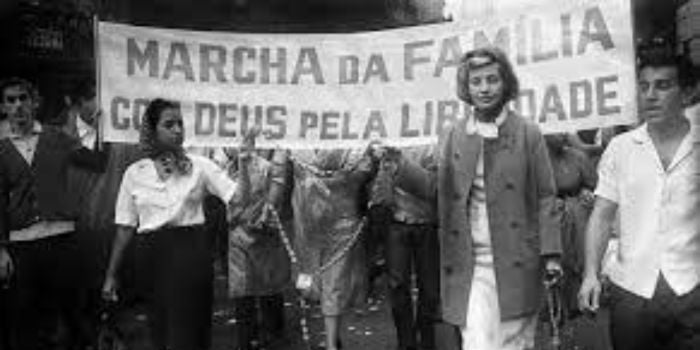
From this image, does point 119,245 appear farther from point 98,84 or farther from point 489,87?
point 489,87

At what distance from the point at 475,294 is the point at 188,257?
162cm

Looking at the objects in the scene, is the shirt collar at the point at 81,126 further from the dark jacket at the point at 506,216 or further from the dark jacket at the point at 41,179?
the dark jacket at the point at 506,216

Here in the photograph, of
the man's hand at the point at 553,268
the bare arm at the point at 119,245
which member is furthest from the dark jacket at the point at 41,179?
the man's hand at the point at 553,268

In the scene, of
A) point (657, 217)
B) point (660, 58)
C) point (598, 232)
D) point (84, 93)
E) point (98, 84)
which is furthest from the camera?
point (84, 93)

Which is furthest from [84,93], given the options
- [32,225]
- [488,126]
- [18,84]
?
[488,126]

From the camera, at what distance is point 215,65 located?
19.9 ft

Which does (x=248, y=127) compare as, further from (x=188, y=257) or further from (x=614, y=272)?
(x=614, y=272)

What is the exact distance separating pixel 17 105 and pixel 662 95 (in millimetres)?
3783

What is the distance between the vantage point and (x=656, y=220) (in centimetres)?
391

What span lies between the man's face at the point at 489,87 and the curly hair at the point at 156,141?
169 centimetres

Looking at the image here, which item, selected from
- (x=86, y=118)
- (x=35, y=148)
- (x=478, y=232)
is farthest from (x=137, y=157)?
(x=478, y=232)

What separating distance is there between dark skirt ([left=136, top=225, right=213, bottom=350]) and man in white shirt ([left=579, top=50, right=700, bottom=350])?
2151 mm

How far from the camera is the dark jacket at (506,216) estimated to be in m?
4.48

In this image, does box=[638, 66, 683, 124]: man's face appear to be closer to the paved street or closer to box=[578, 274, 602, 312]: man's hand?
box=[578, 274, 602, 312]: man's hand
